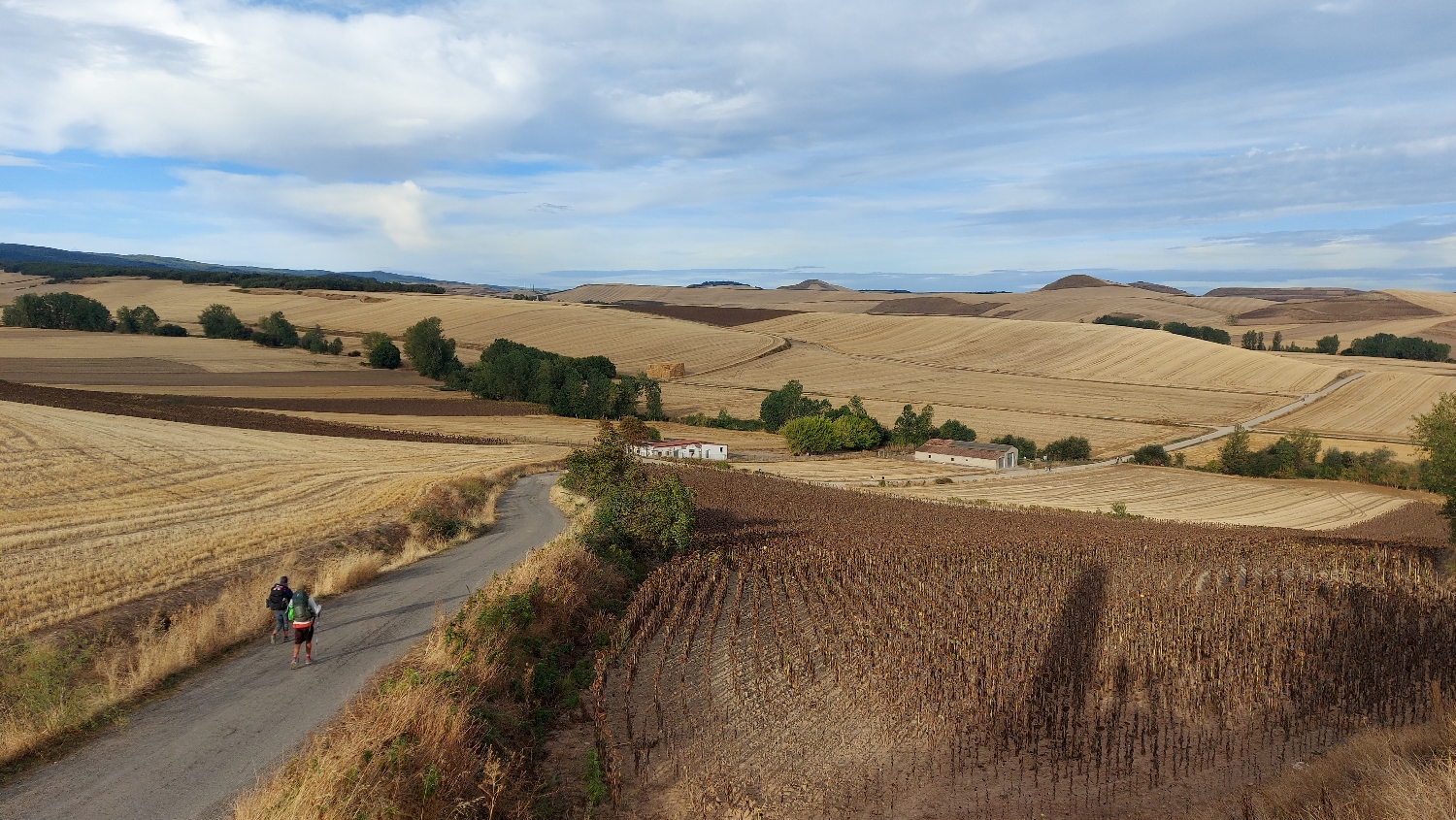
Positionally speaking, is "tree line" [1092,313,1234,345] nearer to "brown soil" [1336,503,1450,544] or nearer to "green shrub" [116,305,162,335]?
"brown soil" [1336,503,1450,544]

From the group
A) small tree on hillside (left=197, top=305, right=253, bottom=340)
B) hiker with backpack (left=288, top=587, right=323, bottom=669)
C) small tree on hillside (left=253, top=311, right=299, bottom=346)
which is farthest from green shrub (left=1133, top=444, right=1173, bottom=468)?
small tree on hillside (left=197, top=305, right=253, bottom=340)

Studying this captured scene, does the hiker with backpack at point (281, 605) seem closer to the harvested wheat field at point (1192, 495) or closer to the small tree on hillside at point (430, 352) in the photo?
the harvested wheat field at point (1192, 495)

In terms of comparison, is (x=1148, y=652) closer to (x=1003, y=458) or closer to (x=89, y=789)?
(x=89, y=789)

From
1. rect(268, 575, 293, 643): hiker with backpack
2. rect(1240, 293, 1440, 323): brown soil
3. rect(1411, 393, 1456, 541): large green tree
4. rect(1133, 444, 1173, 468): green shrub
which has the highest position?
rect(1240, 293, 1440, 323): brown soil

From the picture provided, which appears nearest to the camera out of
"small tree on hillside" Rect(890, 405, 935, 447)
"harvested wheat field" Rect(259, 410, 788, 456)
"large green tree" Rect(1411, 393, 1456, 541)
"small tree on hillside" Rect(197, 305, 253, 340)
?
"large green tree" Rect(1411, 393, 1456, 541)

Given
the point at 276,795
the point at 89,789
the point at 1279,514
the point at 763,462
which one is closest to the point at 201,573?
the point at 89,789

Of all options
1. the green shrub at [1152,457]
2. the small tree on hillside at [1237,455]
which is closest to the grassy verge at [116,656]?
the green shrub at [1152,457]

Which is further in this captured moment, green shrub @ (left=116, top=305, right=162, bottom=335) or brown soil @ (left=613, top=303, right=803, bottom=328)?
brown soil @ (left=613, top=303, right=803, bottom=328)
